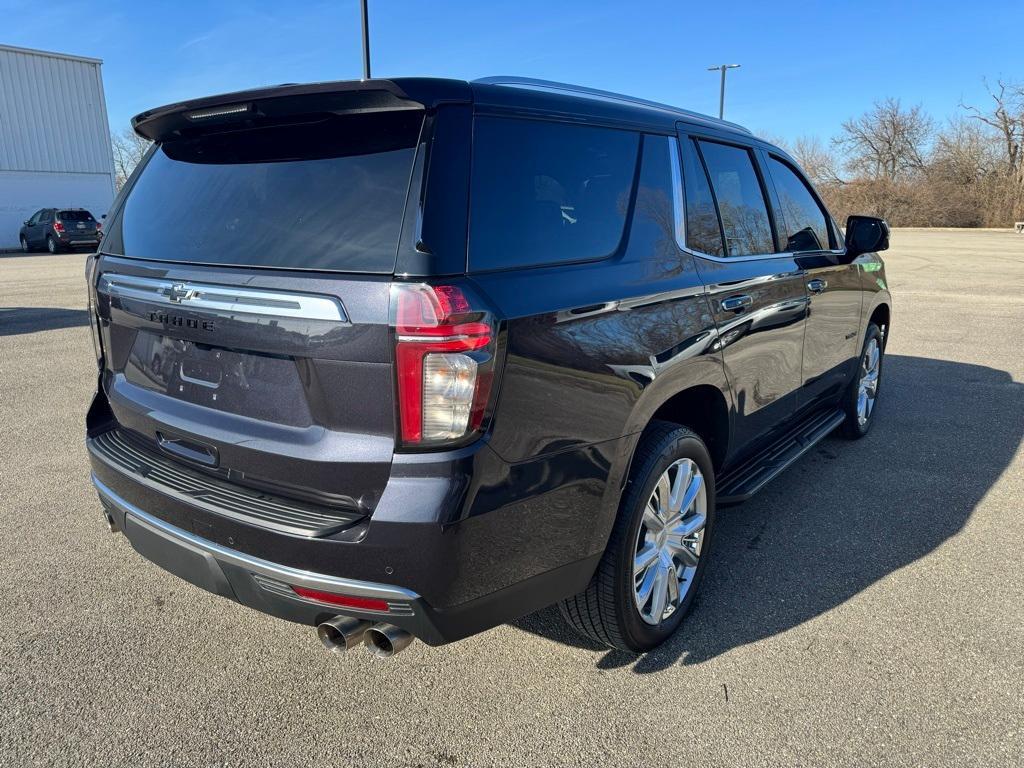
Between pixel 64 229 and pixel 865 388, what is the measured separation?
27982 millimetres

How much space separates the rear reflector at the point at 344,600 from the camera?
1996mm

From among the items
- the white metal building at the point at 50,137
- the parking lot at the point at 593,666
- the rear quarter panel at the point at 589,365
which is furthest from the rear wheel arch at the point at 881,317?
the white metal building at the point at 50,137

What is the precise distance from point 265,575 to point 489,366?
85 cm

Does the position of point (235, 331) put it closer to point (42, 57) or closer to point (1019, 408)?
point (1019, 408)

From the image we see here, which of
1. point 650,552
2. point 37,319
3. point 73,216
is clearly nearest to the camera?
point 650,552

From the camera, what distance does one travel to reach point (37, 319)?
34.9 feet

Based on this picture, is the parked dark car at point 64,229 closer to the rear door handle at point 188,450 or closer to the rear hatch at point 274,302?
the rear hatch at point 274,302

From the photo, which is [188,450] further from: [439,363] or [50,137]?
[50,137]

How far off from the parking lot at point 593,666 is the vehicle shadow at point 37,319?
6.64 metres

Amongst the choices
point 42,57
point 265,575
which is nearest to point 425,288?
point 265,575

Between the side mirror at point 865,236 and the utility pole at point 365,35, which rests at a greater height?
the utility pole at point 365,35

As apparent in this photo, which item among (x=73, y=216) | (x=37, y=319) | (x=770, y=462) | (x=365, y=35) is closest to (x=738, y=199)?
(x=770, y=462)

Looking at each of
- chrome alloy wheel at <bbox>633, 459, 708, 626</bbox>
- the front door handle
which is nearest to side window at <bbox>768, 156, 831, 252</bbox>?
the front door handle

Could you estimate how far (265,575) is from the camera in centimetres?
208
